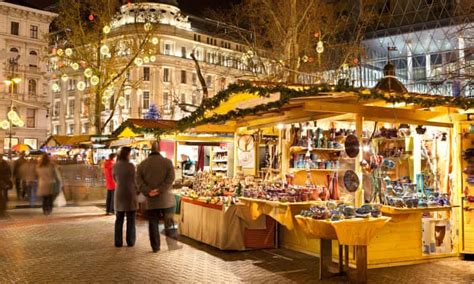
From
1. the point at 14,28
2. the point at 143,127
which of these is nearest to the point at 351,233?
the point at 143,127

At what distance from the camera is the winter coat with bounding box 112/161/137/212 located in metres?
9.10

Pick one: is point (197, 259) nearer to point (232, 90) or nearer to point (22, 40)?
point (232, 90)

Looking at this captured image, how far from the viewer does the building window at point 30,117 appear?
156 feet

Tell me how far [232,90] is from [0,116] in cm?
4252

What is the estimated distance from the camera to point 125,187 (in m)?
9.13

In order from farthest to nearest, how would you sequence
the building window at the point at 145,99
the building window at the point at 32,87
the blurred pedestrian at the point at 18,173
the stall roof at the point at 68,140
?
the building window at the point at 145,99, the building window at the point at 32,87, the stall roof at the point at 68,140, the blurred pedestrian at the point at 18,173

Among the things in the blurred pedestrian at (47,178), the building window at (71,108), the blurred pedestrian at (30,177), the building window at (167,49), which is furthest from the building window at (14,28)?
the blurred pedestrian at (47,178)

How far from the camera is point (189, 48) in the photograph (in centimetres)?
5750

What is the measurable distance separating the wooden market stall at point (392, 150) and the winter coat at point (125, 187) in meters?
2.07

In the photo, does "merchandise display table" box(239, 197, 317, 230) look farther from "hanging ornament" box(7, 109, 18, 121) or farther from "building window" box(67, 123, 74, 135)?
"building window" box(67, 123, 74, 135)

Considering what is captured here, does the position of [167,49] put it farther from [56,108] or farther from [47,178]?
[47,178]

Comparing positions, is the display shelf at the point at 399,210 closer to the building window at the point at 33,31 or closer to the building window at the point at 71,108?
the building window at the point at 33,31

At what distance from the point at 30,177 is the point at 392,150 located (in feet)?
41.0

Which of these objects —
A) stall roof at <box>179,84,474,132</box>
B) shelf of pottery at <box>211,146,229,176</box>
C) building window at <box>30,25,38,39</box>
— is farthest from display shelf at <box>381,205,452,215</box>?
building window at <box>30,25,38,39</box>
